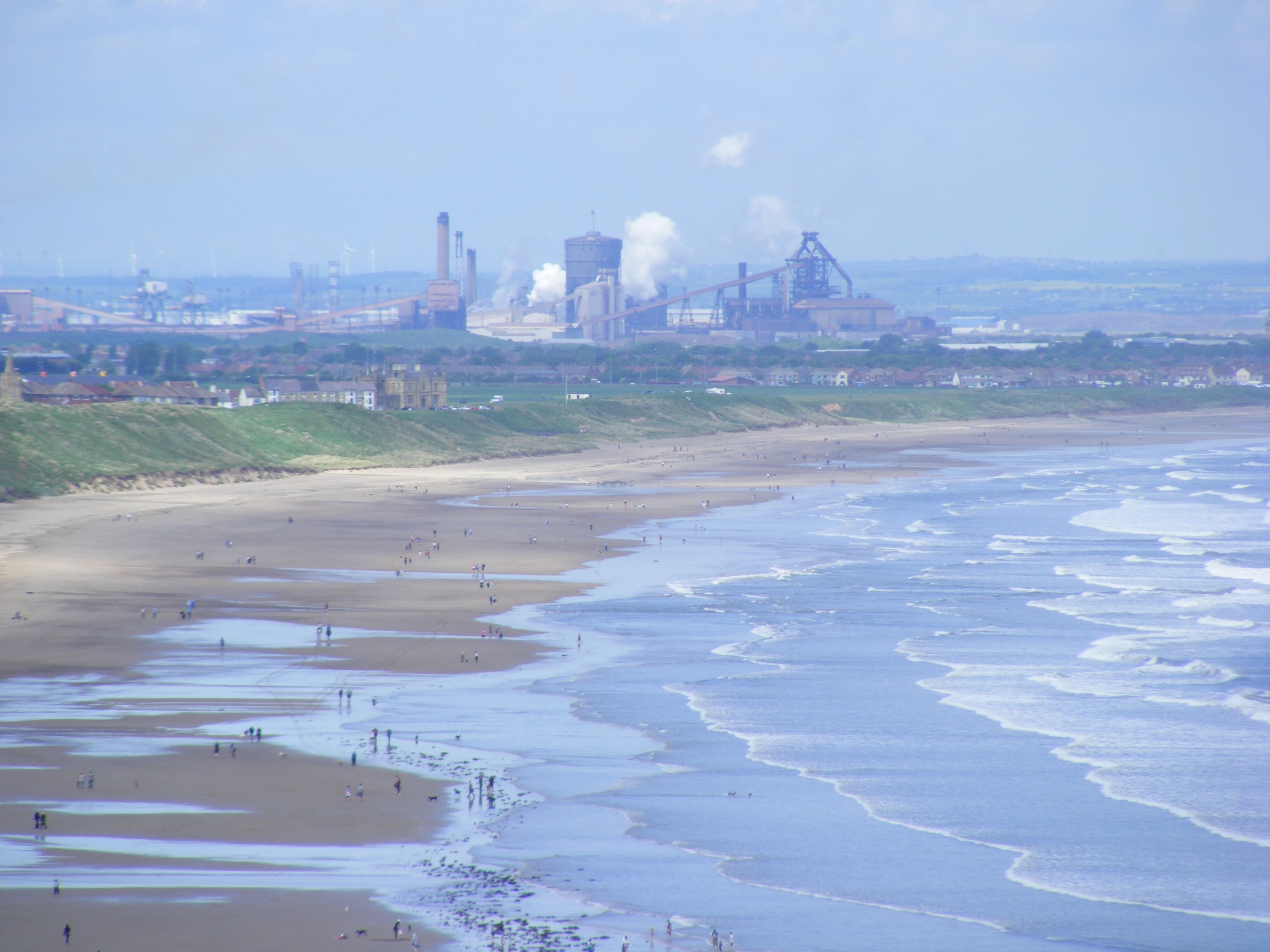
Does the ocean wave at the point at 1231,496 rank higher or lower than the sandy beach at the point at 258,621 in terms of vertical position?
lower

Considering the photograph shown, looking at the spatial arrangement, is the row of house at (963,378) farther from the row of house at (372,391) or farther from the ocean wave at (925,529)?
the ocean wave at (925,529)

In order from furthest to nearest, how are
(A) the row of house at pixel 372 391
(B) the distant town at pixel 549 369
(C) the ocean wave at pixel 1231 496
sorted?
(B) the distant town at pixel 549 369
(A) the row of house at pixel 372 391
(C) the ocean wave at pixel 1231 496

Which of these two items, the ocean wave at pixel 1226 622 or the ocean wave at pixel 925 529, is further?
the ocean wave at pixel 925 529

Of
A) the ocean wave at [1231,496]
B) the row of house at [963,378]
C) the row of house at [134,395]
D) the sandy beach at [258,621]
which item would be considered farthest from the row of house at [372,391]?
the row of house at [963,378]

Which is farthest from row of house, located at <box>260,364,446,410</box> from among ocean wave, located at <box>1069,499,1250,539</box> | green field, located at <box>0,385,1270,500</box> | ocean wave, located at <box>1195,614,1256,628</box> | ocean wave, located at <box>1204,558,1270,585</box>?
ocean wave, located at <box>1195,614,1256,628</box>

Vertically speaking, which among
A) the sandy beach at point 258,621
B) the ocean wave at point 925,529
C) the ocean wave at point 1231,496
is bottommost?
the ocean wave at point 1231,496

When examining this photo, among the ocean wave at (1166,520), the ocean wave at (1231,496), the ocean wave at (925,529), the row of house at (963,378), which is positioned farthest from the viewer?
the row of house at (963,378)

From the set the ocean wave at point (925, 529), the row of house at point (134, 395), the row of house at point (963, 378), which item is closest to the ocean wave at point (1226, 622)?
the ocean wave at point (925, 529)
